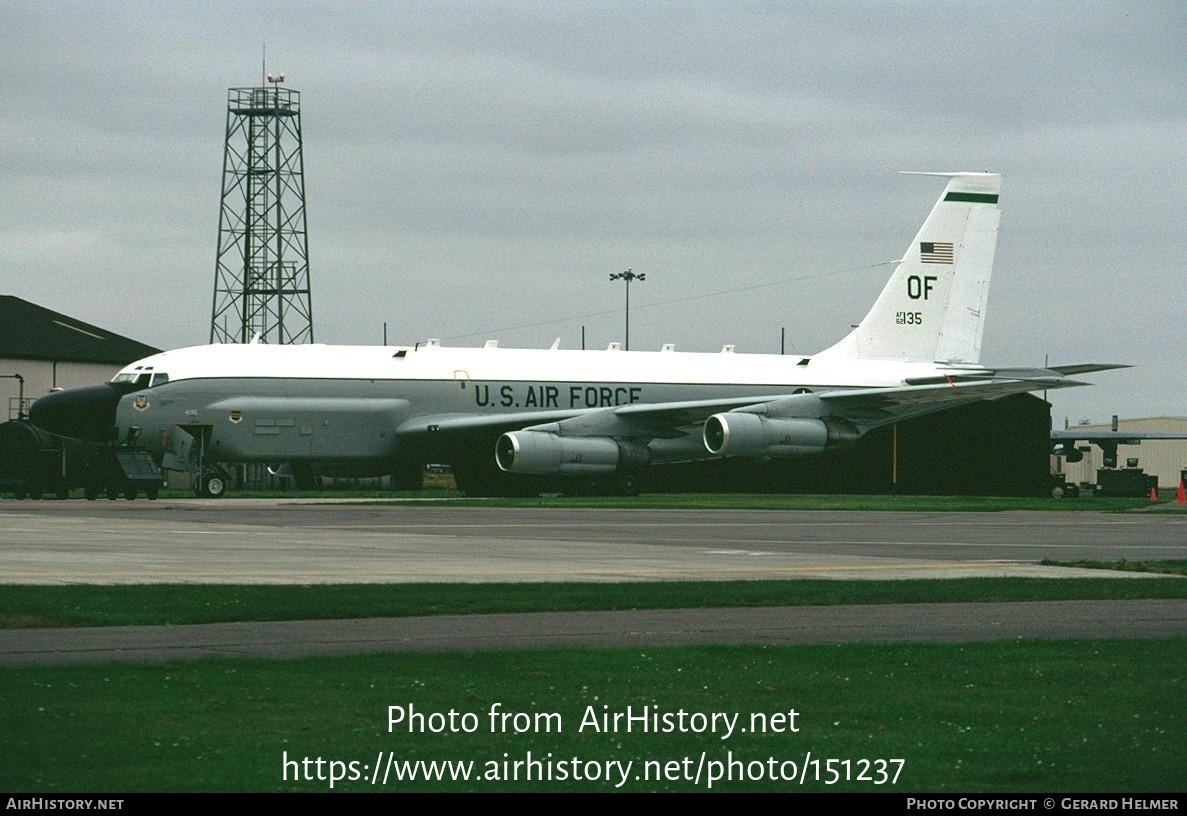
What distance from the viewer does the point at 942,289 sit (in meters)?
62.2

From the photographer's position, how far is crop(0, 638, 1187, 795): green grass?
8.94 m

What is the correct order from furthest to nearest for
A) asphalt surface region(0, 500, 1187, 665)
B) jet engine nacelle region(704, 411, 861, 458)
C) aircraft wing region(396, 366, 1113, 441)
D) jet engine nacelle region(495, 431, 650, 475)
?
aircraft wing region(396, 366, 1113, 441) < jet engine nacelle region(704, 411, 861, 458) < jet engine nacelle region(495, 431, 650, 475) < asphalt surface region(0, 500, 1187, 665)

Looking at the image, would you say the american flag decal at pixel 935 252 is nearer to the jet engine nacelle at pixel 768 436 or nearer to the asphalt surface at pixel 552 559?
the jet engine nacelle at pixel 768 436

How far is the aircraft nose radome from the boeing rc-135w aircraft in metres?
0.04

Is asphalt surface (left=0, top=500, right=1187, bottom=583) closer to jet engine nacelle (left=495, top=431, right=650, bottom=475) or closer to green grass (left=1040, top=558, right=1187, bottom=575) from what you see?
green grass (left=1040, top=558, right=1187, bottom=575)

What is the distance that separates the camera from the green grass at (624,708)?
8938 millimetres

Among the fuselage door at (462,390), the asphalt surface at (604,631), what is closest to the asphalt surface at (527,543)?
the asphalt surface at (604,631)

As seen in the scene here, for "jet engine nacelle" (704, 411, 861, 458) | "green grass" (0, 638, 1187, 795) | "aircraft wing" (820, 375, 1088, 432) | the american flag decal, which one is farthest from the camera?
the american flag decal

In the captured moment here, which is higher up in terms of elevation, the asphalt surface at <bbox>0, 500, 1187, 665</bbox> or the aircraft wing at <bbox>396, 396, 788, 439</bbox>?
the aircraft wing at <bbox>396, 396, 788, 439</bbox>

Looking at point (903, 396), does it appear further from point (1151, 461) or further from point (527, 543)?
point (1151, 461)

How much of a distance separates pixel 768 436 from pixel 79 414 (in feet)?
59.5

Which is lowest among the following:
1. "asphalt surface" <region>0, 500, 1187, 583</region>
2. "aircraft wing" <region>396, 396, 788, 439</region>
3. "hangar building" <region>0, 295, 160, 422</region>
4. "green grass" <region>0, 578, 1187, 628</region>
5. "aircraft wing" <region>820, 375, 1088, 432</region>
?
"green grass" <region>0, 578, 1187, 628</region>

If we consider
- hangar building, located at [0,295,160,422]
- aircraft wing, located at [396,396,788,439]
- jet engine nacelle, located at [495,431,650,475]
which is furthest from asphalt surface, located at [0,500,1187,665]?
hangar building, located at [0,295,160,422]

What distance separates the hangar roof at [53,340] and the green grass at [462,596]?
6502 centimetres
